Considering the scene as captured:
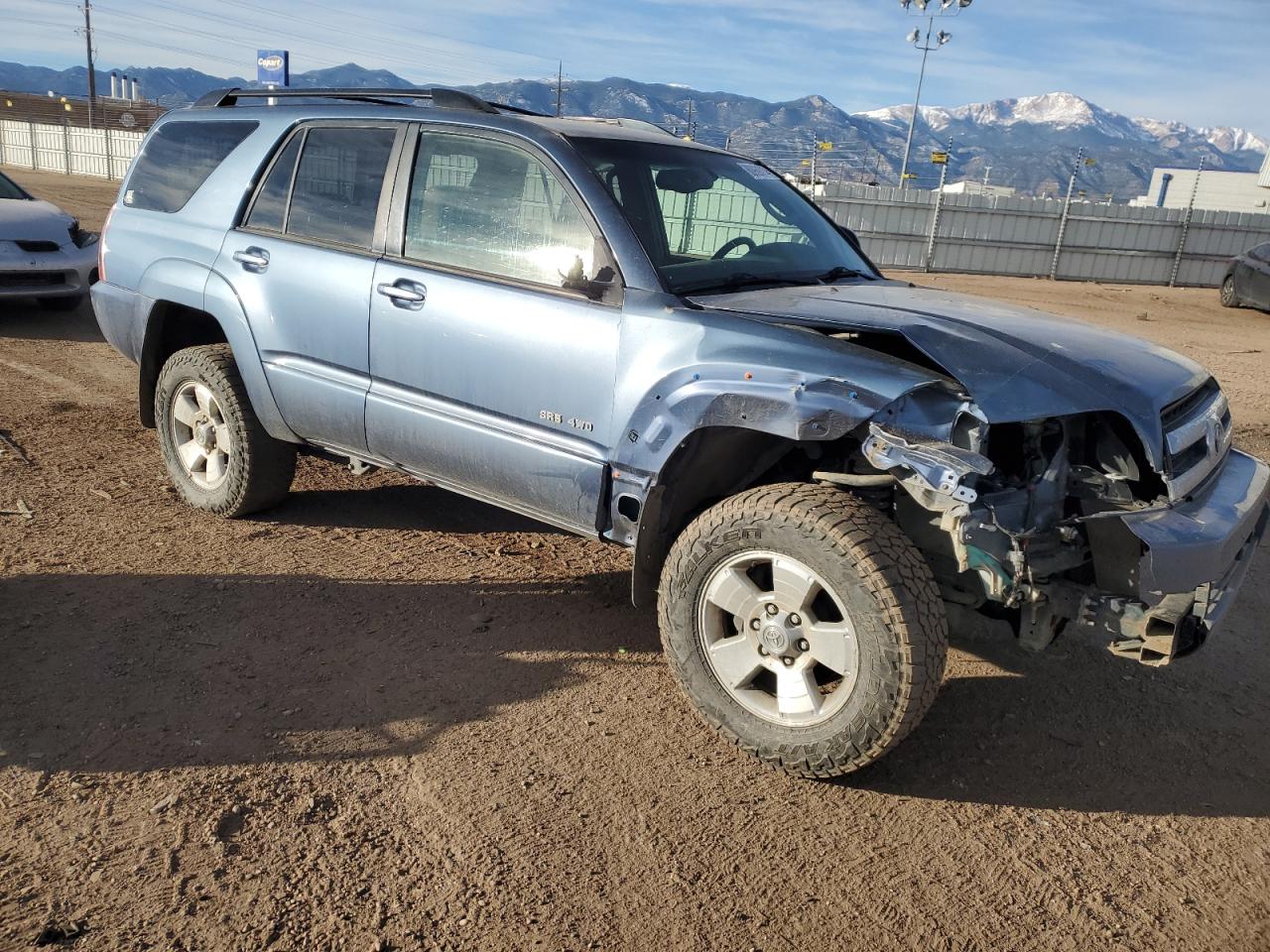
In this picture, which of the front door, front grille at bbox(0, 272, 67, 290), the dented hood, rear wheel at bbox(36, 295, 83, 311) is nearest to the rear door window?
the front door

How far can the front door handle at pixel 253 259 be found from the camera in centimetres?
426

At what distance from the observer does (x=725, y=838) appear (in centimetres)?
273

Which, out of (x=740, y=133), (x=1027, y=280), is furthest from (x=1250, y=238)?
(x=740, y=133)

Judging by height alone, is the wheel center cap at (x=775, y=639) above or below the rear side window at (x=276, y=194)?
below

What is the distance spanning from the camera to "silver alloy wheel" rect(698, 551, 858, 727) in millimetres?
2891

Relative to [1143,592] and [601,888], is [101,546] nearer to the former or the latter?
[601,888]

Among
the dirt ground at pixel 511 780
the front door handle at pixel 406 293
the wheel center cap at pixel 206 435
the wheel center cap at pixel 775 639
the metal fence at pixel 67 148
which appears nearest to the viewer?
the dirt ground at pixel 511 780

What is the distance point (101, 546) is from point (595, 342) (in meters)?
2.63

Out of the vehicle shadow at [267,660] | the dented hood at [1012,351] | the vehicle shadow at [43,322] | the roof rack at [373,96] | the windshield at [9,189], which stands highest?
the roof rack at [373,96]

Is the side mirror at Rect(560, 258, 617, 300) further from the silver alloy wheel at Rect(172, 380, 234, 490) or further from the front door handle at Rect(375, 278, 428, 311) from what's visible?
the silver alloy wheel at Rect(172, 380, 234, 490)

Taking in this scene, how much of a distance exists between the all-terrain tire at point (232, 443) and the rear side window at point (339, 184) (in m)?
0.79

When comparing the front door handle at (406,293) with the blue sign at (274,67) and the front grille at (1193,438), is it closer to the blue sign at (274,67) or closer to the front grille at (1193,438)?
the front grille at (1193,438)

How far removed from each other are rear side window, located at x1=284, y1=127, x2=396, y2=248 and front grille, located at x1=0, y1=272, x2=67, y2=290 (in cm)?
651

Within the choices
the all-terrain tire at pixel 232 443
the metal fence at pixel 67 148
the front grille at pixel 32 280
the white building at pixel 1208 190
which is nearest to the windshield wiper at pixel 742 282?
the all-terrain tire at pixel 232 443
